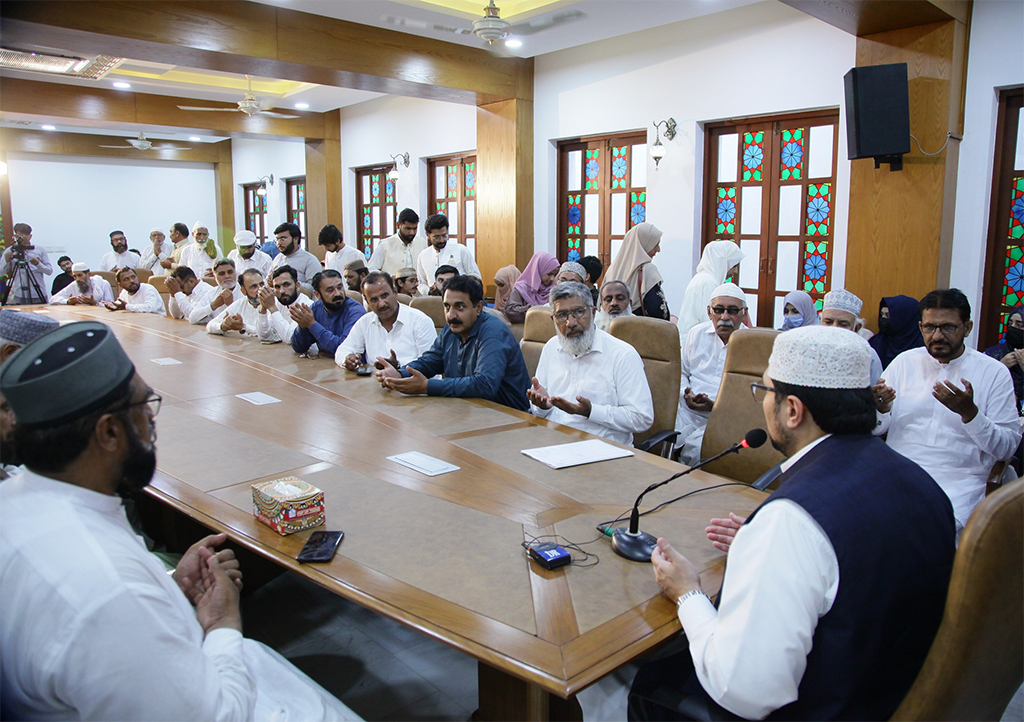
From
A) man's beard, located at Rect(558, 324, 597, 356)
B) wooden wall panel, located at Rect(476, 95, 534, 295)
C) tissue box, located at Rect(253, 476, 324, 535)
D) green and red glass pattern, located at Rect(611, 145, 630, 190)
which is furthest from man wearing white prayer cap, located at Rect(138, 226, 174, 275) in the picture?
tissue box, located at Rect(253, 476, 324, 535)

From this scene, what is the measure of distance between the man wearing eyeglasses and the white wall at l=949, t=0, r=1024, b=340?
236 cm

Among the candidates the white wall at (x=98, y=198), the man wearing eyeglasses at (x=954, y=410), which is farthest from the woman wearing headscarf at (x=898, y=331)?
the white wall at (x=98, y=198)

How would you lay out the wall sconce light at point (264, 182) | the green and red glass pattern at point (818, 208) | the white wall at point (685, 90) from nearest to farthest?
the white wall at point (685, 90), the green and red glass pattern at point (818, 208), the wall sconce light at point (264, 182)

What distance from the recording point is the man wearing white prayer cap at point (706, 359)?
348 cm

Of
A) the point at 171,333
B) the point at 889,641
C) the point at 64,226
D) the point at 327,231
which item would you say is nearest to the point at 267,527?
the point at 889,641

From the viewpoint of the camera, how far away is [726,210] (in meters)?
6.12

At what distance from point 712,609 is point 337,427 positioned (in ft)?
5.42

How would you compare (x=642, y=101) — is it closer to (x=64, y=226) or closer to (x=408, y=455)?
(x=408, y=455)

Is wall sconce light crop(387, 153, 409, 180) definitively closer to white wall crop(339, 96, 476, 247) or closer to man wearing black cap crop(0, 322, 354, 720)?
white wall crop(339, 96, 476, 247)

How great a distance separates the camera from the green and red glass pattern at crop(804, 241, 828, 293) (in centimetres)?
554

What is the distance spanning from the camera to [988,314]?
15.7ft

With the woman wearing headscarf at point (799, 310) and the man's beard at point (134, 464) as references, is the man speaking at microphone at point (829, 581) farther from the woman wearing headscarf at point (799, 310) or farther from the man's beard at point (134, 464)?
the woman wearing headscarf at point (799, 310)

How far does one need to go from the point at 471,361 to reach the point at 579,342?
0.58m

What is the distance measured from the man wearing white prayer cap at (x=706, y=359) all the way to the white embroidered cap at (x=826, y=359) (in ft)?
6.85
